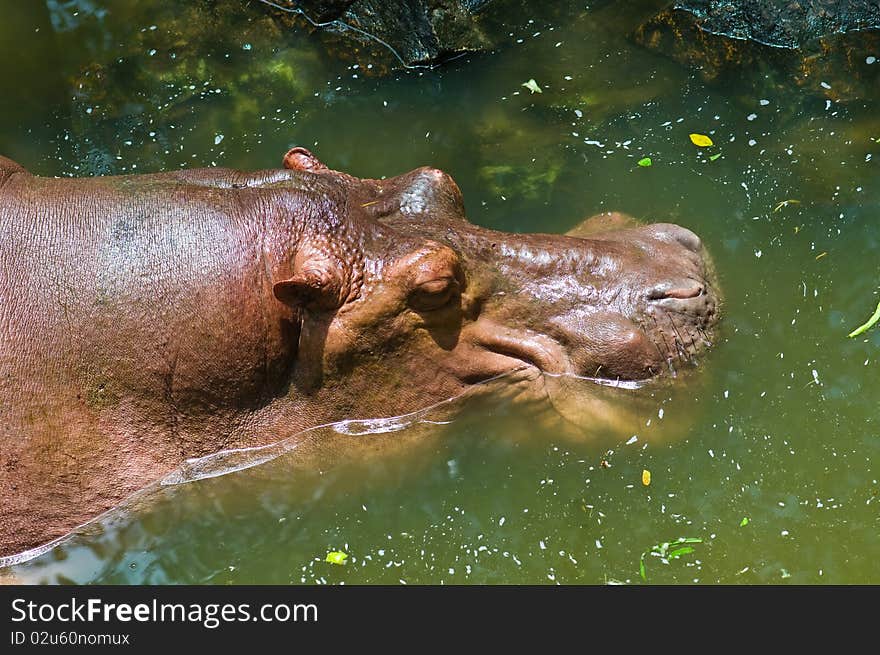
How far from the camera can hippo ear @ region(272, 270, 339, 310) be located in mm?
4590

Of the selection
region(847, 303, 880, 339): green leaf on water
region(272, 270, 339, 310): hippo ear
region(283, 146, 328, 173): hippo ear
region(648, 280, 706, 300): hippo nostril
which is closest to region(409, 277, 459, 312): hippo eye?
region(272, 270, 339, 310): hippo ear

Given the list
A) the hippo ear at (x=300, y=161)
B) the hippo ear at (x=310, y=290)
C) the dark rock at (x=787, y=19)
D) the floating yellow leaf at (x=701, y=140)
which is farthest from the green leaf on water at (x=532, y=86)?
the hippo ear at (x=310, y=290)

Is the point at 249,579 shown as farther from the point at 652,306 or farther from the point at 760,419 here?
the point at 760,419

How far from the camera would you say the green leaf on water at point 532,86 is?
24.6 ft

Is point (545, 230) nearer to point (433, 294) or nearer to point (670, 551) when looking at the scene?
point (433, 294)

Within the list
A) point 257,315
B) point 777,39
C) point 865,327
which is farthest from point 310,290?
point 777,39

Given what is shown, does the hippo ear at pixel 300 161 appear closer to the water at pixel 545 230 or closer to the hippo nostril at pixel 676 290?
the water at pixel 545 230

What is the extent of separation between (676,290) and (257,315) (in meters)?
2.16

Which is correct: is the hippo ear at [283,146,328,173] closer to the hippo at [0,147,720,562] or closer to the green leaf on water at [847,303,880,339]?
the hippo at [0,147,720,562]

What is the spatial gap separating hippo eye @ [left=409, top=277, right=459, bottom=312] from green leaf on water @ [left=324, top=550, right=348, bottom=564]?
1421mm

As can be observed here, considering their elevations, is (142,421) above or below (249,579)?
above
